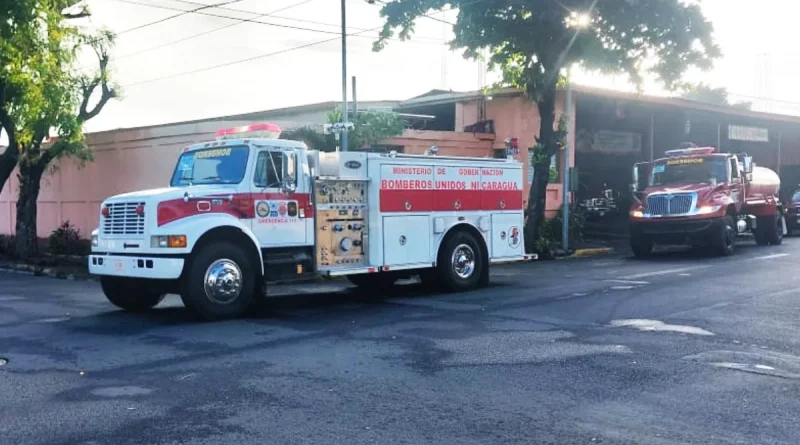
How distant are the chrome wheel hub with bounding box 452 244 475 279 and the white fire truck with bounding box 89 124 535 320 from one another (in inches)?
1.0

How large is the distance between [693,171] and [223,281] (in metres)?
15.1

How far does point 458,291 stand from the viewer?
15148mm

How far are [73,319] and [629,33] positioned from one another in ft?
53.0

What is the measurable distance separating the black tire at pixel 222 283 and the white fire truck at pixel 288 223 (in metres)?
0.01

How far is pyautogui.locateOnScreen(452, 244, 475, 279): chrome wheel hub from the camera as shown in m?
15.2

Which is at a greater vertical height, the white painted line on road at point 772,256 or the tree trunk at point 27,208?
the tree trunk at point 27,208

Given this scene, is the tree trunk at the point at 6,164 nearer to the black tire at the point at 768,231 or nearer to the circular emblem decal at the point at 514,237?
the circular emblem decal at the point at 514,237

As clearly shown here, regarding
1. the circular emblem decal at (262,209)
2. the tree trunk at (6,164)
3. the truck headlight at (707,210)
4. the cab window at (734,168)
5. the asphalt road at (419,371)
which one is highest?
the tree trunk at (6,164)

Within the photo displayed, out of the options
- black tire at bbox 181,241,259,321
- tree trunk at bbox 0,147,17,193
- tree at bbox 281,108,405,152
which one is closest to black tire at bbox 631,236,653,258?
tree at bbox 281,108,405,152

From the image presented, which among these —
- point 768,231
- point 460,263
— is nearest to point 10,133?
point 460,263

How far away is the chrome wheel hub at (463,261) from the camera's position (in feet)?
50.0

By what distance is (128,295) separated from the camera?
1298 cm

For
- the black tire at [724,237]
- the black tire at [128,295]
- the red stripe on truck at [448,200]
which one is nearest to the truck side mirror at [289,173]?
the red stripe on truck at [448,200]

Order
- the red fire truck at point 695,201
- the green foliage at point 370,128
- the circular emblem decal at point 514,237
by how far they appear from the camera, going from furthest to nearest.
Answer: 1. the red fire truck at point 695,201
2. the green foliage at point 370,128
3. the circular emblem decal at point 514,237
